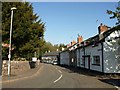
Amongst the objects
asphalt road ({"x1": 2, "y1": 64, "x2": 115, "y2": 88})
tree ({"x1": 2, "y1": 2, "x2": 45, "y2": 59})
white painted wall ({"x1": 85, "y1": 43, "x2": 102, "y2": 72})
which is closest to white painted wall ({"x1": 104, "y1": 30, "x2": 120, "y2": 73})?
white painted wall ({"x1": 85, "y1": 43, "x2": 102, "y2": 72})

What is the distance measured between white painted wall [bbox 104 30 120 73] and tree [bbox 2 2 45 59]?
12.2 meters

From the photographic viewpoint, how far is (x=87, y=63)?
42031 mm

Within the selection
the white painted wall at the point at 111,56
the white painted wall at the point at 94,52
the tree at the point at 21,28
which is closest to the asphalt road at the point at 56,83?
the white painted wall at the point at 111,56

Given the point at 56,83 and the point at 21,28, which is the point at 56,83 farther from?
the point at 21,28

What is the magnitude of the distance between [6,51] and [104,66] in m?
13.7

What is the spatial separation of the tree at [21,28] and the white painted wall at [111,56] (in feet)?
39.9

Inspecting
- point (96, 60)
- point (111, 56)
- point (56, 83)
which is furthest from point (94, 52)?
point (56, 83)

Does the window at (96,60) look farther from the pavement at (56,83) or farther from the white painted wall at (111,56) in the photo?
the pavement at (56,83)

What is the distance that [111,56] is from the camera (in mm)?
30422

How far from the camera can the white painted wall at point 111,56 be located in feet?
99.2

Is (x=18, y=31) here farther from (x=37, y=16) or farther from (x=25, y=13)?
(x=37, y=16)

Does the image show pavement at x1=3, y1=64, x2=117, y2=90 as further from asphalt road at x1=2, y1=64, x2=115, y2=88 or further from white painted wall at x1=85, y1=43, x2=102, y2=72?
white painted wall at x1=85, y1=43, x2=102, y2=72

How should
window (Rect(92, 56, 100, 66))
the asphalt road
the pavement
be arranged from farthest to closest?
window (Rect(92, 56, 100, 66)) → the asphalt road → the pavement

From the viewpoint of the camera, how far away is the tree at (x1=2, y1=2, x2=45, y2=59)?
113 feet
